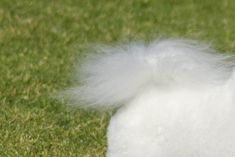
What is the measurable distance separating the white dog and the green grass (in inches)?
41.8

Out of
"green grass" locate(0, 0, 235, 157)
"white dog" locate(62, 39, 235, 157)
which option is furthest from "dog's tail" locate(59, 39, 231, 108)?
"green grass" locate(0, 0, 235, 157)

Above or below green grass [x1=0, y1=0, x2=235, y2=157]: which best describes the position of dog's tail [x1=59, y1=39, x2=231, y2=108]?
above

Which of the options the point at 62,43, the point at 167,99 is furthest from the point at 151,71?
the point at 62,43

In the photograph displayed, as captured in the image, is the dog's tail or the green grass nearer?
the dog's tail

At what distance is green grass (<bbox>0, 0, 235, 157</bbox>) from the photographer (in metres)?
4.65

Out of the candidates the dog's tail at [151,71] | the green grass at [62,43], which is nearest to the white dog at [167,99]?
the dog's tail at [151,71]

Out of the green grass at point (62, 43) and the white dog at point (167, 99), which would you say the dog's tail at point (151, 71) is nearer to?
the white dog at point (167, 99)

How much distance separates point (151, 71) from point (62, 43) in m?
3.42

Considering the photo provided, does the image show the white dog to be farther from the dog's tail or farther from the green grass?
the green grass

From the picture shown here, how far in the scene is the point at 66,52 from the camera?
21.2 feet

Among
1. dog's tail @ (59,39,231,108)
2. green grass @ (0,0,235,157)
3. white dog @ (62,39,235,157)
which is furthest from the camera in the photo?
green grass @ (0,0,235,157)

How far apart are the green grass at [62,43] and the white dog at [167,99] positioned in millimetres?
1062

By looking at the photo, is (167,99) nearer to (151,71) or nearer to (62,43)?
(151,71)

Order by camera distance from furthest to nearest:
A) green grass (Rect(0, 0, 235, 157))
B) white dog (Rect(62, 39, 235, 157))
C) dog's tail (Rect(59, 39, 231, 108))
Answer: green grass (Rect(0, 0, 235, 157)), dog's tail (Rect(59, 39, 231, 108)), white dog (Rect(62, 39, 235, 157))
